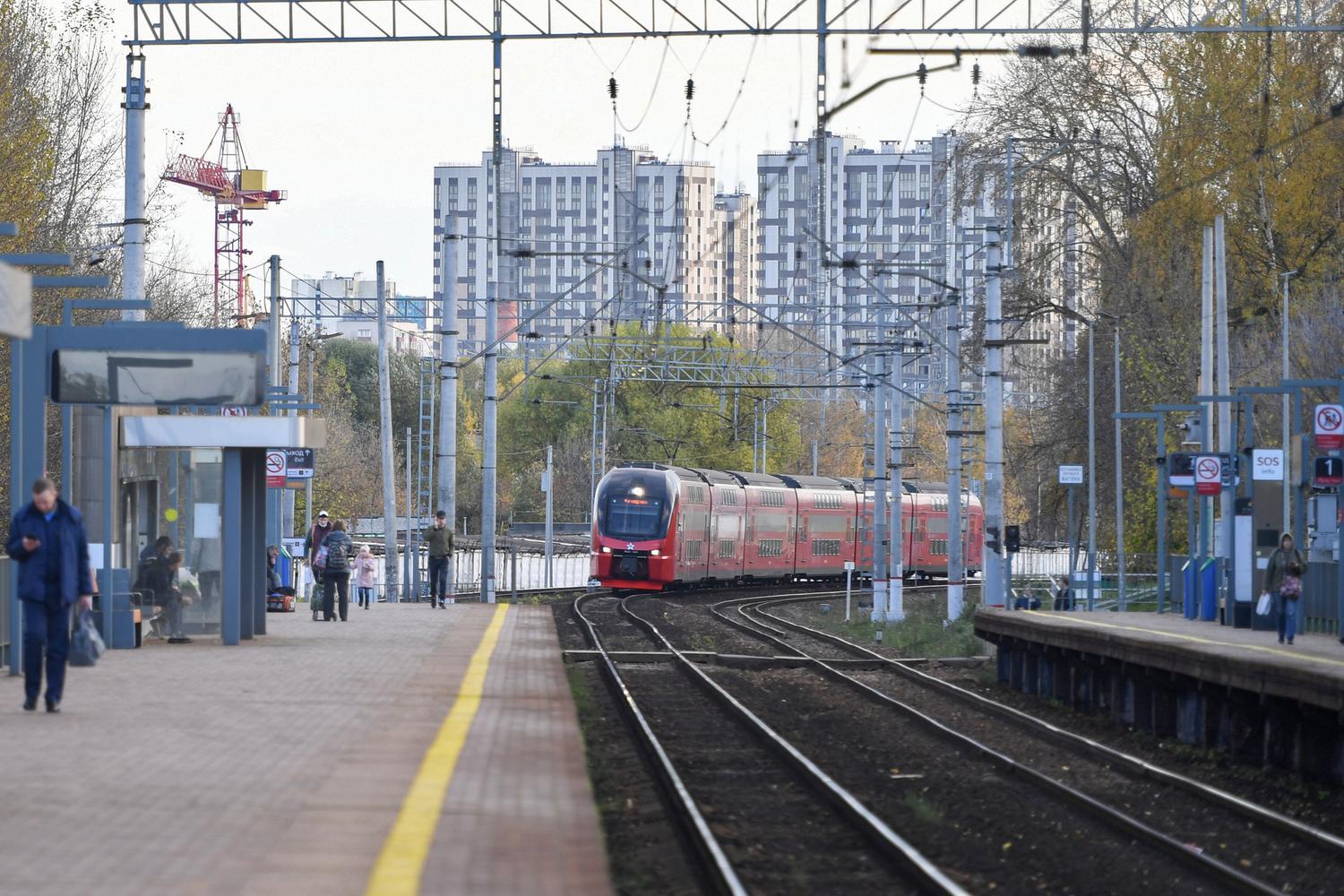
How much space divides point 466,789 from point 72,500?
1013cm

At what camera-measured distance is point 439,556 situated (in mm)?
31312

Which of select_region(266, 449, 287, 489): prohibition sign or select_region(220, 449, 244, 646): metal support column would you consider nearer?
select_region(220, 449, 244, 646): metal support column

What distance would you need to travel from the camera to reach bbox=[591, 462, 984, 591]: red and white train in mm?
45344

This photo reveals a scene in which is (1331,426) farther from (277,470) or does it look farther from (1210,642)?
(277,470)

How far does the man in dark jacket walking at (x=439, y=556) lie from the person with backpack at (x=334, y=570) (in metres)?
3.76

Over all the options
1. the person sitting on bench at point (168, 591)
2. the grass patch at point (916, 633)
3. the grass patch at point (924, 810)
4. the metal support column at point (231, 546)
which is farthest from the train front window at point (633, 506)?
the grass patch at point (924, 810)

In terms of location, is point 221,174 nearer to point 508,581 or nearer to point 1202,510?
point 508,581

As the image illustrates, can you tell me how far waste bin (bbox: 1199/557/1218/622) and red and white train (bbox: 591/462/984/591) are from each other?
17617mm

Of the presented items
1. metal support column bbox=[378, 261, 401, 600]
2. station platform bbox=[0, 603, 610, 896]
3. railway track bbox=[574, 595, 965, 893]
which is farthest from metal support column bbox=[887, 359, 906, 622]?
station platform bbox=[0, 603, 610, 896]

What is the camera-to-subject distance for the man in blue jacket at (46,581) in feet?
43.1

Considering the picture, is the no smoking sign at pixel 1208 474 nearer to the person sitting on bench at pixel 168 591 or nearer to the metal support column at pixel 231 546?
the metal support column at pixel 231 546

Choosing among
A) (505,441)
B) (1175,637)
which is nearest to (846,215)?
(505,441)

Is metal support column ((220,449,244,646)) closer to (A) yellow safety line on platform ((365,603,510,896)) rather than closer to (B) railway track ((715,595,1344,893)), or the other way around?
(A) yellow safety line on platform ((365,603,510,896))

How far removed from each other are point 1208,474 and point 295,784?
1920 centimetres
